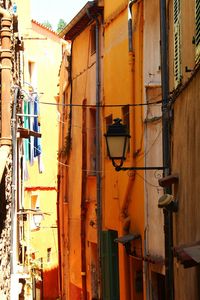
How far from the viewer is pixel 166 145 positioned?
1027 centimetres

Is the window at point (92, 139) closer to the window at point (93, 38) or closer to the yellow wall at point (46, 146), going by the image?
the window at point (93, 38)

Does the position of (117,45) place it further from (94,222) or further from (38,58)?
(38,58)

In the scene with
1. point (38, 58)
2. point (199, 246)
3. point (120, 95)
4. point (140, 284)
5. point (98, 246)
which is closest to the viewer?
point (199, 246)

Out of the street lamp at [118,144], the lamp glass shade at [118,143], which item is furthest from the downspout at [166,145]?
the lamp glass shade at [118,143]

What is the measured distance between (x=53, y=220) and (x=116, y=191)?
14584 millimetres

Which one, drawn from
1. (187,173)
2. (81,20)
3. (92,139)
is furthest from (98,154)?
(187,173)

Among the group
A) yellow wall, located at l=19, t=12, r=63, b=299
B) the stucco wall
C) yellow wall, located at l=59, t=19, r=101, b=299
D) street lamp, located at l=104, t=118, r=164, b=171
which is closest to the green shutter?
yellow wall, located at l=59, t=19, r=101, b=299

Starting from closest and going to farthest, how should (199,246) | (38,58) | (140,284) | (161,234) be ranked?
(199,246)
(161,234)
(140,284)
(38,58)

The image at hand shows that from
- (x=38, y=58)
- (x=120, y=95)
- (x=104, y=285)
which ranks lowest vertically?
(x=104, y=285)

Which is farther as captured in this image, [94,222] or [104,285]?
[94,222]

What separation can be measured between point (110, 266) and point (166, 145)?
540 cm

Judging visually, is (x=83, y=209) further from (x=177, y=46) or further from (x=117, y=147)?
(x=177, y=46)

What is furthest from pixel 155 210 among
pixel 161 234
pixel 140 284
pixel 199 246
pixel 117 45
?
pixel 199 246

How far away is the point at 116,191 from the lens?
14.6 meters
